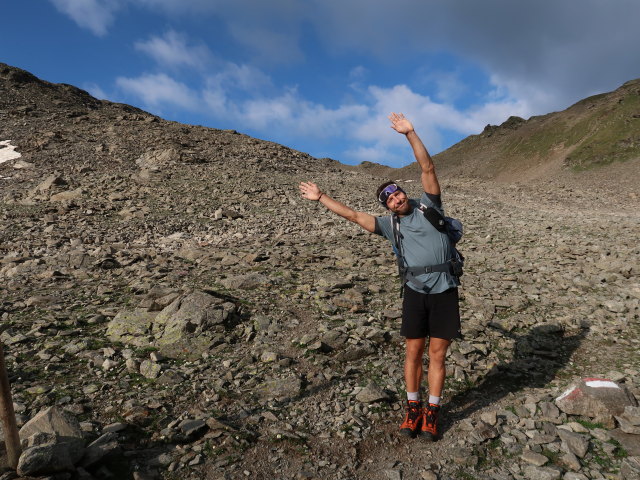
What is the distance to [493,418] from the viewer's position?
5457mm

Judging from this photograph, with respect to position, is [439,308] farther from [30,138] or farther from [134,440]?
[30,138]

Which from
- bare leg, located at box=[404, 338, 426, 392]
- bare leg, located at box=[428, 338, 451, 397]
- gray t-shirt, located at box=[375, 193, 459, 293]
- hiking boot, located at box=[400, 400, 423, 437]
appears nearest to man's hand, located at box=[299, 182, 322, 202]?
gray t-shirt, located at box=[375, 193, 459, 293]

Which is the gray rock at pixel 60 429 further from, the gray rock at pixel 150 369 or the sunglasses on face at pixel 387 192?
the sunglasses on face at pixel 387 192

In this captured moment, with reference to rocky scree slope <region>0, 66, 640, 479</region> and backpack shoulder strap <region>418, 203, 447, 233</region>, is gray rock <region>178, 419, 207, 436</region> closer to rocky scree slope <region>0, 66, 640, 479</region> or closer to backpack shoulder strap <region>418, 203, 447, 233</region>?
rocky scree slope <region>0, 66, 640, 479</region>

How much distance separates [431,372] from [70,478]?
4.01m

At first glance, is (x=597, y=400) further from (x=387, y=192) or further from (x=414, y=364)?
(x=387, y=192)

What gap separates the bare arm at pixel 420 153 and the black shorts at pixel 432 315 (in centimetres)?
128

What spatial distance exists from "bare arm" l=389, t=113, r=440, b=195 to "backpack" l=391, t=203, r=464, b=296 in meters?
0.26

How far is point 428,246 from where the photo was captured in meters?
5.22

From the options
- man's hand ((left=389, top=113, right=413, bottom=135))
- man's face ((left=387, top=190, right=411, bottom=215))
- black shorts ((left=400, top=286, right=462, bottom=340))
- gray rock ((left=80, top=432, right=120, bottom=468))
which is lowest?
gray rock ((left=80, top=432, right=120, bottom=468))

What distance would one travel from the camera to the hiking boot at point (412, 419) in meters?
5.21

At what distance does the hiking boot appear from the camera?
521cm

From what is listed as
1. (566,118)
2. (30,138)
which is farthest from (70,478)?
(566,118)

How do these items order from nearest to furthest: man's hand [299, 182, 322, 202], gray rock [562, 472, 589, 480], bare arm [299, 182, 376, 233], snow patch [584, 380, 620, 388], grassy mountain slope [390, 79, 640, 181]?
gray rock [562, 472, 589, 480], bare arm [299, 182, 376, 233], snow patch [584, 380, 620, 388], man's hand [299, 182, 322, 202], grassy mountain slope [390, 79, 640, 181]
